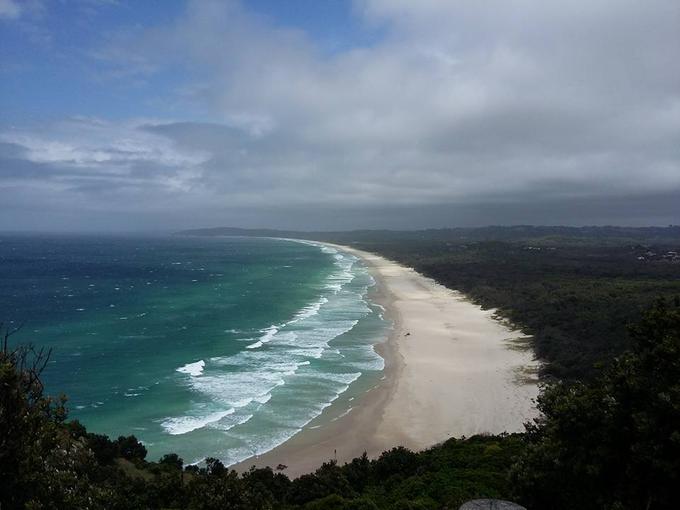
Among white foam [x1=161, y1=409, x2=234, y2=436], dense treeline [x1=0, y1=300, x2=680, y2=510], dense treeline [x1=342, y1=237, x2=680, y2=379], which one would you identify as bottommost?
white foam [x1=161, y1=409, x2=234, y2=436]

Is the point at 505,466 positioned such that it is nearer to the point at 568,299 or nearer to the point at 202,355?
the point at 202,355

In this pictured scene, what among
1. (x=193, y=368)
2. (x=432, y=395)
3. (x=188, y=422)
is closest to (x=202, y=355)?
(x=193, y=368)

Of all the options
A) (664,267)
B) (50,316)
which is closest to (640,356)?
(50,316)

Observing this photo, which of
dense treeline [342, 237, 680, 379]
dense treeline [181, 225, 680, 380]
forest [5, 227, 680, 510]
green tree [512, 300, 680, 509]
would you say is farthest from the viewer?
dense treeline [342, 237, 680, 379]

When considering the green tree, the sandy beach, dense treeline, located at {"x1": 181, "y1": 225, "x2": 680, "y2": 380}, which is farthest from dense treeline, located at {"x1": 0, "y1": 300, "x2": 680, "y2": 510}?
the sandy beach

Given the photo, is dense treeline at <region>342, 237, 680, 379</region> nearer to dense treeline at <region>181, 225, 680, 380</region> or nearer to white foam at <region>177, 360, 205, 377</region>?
dense treeline at <region>181, 225, 680, 380</region>

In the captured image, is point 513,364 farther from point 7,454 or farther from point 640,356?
point 7,454

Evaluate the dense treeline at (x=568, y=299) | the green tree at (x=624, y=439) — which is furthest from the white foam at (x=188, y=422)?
the dense treeline at (x=568, y=299)

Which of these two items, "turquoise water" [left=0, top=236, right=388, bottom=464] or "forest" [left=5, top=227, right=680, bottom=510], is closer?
"forest" [left=5, top=227, right=680, bottom=510]
